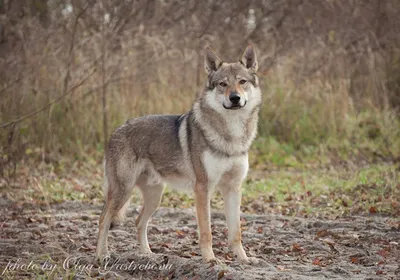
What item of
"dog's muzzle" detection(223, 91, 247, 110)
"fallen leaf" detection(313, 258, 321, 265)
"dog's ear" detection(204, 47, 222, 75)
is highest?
"dog's ear" detection(204, 47, 222, 75)

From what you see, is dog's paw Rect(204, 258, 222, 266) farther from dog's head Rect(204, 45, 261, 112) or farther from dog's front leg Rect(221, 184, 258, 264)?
dog's head Rect(204, 45, 261, 112)

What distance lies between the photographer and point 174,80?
11.3m

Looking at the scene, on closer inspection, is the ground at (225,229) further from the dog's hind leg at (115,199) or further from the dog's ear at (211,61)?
the dog's ear at (211,61)

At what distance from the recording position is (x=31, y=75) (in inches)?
376

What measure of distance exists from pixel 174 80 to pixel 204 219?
6.90 meters

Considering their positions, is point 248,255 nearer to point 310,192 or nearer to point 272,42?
point 310,192

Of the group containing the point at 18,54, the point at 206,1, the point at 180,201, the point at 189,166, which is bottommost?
the point at 180,201

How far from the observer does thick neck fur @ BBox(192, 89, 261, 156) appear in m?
4.84

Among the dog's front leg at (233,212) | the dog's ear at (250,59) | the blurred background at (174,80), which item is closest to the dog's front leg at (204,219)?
the dog's front leg at (233,212)

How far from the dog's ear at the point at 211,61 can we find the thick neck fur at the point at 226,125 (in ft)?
0.89

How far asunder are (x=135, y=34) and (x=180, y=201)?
4605 millimetres

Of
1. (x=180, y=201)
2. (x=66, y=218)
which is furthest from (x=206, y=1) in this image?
(x=66, y=218)

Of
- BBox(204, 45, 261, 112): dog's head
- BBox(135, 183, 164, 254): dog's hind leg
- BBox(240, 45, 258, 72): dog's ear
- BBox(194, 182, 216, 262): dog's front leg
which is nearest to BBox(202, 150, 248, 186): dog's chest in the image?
BBox(194, 182, 216, 262): dog's front leg

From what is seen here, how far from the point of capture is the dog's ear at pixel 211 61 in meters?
5.19
